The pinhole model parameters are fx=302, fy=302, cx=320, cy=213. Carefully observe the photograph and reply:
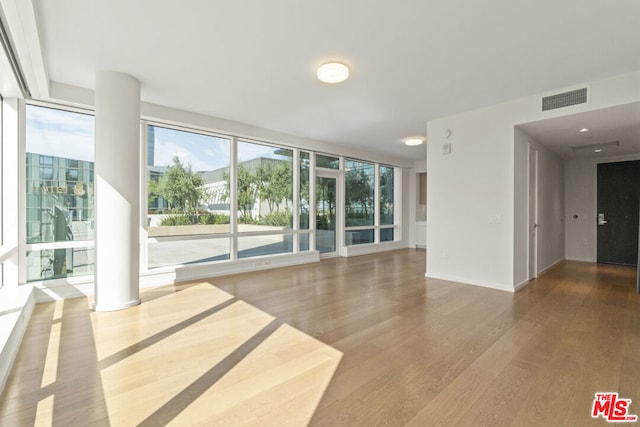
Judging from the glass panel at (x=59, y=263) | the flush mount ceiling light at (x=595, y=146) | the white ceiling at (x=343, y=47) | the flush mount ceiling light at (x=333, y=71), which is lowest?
the glass panel at (x=59, y=263)

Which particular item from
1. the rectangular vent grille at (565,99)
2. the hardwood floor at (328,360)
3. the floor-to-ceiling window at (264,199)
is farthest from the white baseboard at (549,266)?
the floor-to-ceiling window at (264,199)

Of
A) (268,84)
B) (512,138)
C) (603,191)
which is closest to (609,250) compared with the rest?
(603,191)

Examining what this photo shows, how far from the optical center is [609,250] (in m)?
6.53

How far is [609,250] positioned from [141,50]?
9.11 metres

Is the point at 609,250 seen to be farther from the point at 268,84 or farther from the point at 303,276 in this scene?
the point at 268,84

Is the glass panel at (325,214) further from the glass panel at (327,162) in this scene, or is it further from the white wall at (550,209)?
the white wall at (550,209)

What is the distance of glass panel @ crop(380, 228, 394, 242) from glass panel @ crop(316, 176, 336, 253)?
1.86 meters

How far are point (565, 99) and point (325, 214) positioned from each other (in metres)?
4.89

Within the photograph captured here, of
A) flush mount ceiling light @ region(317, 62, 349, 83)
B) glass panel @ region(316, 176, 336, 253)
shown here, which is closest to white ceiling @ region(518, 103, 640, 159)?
flush mount ceiling light @ region(317, 62, 349, 83)

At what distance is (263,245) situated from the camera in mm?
6121

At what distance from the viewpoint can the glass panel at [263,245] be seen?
5.81 m

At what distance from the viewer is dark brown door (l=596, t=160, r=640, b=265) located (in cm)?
624

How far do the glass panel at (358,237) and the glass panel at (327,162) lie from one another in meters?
1.75

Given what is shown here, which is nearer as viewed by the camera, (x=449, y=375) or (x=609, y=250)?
(x=449, y=375)
